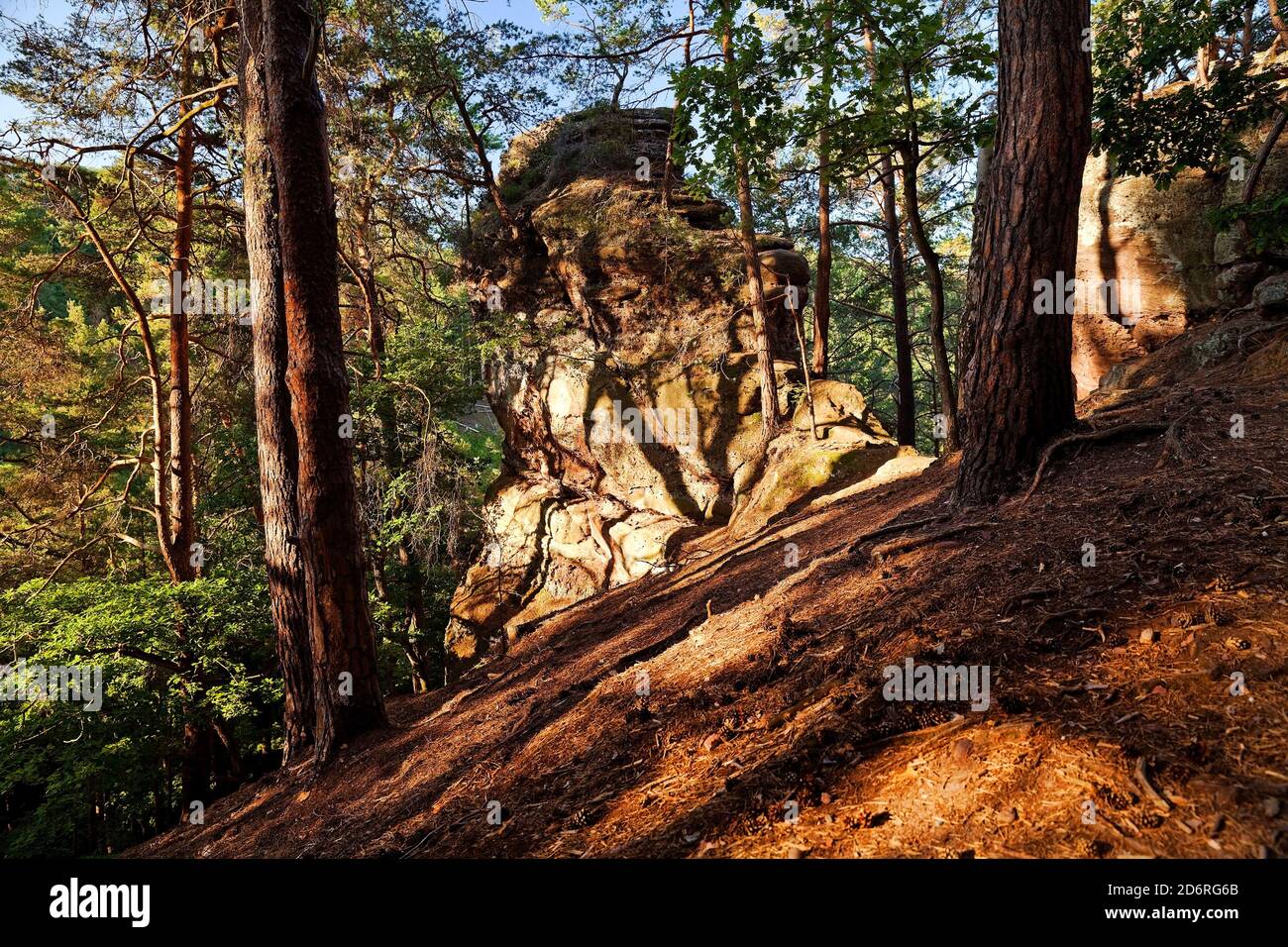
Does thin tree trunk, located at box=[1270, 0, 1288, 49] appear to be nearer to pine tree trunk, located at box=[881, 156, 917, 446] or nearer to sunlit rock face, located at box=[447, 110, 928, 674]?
pine tree trunk, located at box=[881, 156, 917, 446]

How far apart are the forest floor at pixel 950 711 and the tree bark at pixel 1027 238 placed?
0.37 metres

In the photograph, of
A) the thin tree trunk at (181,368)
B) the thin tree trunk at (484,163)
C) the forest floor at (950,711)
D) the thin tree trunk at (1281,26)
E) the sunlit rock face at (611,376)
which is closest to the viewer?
the forest floor at (950,711)

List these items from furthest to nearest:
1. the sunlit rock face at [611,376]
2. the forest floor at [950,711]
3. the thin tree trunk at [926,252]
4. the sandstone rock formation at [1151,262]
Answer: the sunlit rock face at [611,376] → the sandstone rock formation at [1151,262] → the thin tree trunk at [926,252] → the forest floor at [950,711]

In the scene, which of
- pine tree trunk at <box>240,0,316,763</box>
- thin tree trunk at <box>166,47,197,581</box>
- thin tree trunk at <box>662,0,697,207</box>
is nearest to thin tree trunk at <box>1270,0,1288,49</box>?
thin tree trunk at <box>662,0,697,207</box>

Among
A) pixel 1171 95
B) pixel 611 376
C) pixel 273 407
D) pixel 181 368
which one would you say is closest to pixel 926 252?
pixel 1171 95

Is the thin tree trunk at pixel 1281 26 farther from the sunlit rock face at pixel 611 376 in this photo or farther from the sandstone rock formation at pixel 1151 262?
the sunlit rock face at pixel 611 376

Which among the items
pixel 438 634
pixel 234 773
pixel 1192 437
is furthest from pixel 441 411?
pixel 1192 437

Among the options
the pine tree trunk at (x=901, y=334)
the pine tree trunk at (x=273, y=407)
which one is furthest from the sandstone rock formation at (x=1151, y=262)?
the pine tree trunk at (x=273, y=407)

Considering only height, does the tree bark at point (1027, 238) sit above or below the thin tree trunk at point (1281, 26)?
below

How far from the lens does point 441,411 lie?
49.0 feet

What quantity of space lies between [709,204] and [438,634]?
13.2 meters

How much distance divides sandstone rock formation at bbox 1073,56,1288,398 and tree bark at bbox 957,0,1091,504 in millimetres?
5660

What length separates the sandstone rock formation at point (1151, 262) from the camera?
8.09m
